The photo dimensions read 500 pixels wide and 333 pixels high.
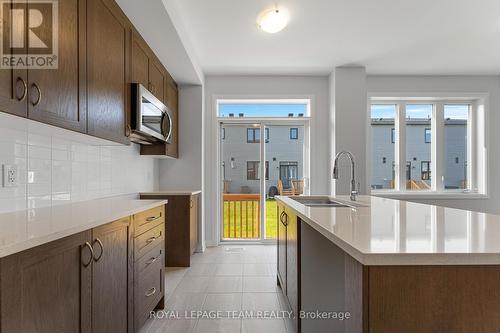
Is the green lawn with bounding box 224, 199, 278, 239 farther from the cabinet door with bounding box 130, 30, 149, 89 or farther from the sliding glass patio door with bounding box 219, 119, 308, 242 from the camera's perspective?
the cabinet door with bounding box 130, 30, 149, 89

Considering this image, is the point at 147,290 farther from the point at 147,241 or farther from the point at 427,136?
the point at 427,136

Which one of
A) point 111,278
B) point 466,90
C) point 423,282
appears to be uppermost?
point 466,90

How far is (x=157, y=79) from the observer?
323 cm

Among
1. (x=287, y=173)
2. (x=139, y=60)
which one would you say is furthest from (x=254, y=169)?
(x=139, y=60)

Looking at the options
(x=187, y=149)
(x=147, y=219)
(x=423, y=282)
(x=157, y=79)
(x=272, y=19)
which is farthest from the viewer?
(x=187, y=149)

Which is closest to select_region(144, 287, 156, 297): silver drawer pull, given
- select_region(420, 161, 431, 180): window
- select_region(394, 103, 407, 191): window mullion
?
select_region(394, 103, 407, 191): window mullion

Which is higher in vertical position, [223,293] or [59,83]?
[59,83]

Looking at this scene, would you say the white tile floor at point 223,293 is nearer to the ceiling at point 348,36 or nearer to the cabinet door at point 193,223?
the cabinet door at point 193,223

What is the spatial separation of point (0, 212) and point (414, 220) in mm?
1966

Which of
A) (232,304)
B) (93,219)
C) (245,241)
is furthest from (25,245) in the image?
(245,241)

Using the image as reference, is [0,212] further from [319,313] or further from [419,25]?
[419,25]

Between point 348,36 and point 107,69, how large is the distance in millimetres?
2568

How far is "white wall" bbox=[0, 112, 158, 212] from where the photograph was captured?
1.54m

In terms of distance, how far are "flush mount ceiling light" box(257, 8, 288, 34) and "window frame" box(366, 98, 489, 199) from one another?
7.92 feet
